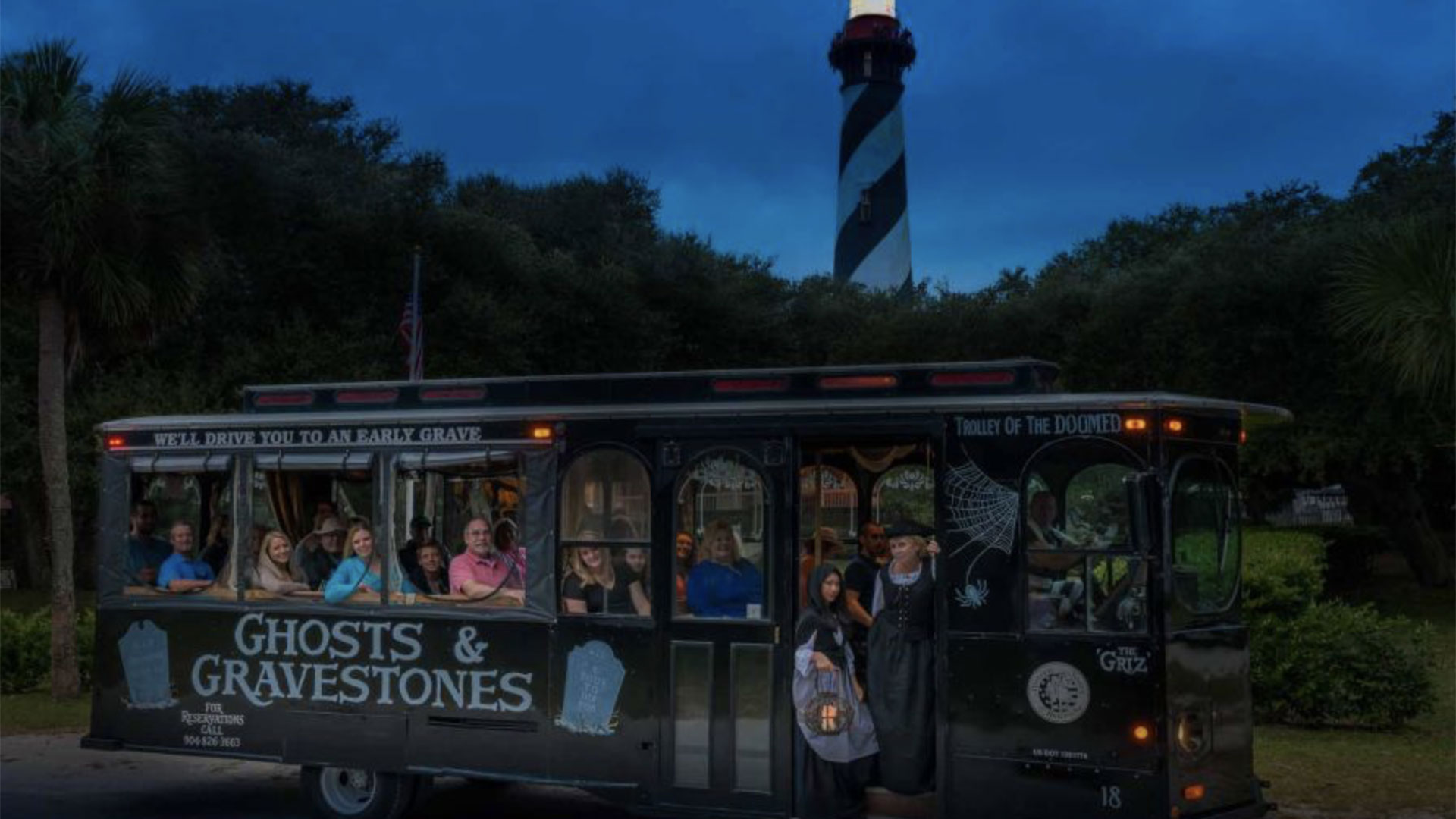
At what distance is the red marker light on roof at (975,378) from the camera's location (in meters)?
9.23

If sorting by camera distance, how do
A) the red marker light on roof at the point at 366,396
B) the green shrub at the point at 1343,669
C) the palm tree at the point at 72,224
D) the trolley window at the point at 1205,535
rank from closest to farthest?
the trolley window at the point at 1205,535 → the red marker light on roof at the point at 366,396 → the green shrub at the point at 1343,669 → the palm tree at the point at 72,224

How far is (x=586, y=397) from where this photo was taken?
10.3 m

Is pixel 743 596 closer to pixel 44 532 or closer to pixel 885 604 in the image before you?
pixel 885 604

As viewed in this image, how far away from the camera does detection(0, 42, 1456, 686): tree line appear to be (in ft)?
57.6

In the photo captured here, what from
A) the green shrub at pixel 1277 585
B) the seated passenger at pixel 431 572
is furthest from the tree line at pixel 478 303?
the seated passenger at pixel 431 572

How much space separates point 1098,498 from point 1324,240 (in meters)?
20.2

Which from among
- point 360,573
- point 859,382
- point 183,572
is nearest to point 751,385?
point 859,382

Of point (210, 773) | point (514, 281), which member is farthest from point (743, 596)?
point (514, 281)

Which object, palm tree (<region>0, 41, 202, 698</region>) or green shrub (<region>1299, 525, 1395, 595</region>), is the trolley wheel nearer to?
palm tree (<region>0, 41, 202, 698</region>)

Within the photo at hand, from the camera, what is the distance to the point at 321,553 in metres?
11.0

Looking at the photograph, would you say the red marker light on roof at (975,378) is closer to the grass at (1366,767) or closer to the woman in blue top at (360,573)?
the woman in blue top at (360,573)

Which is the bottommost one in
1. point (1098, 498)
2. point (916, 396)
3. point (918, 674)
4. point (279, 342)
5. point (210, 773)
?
point (210, 773)

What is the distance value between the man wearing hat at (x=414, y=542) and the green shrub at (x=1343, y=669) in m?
7.73

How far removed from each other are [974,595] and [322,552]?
4.58 m
